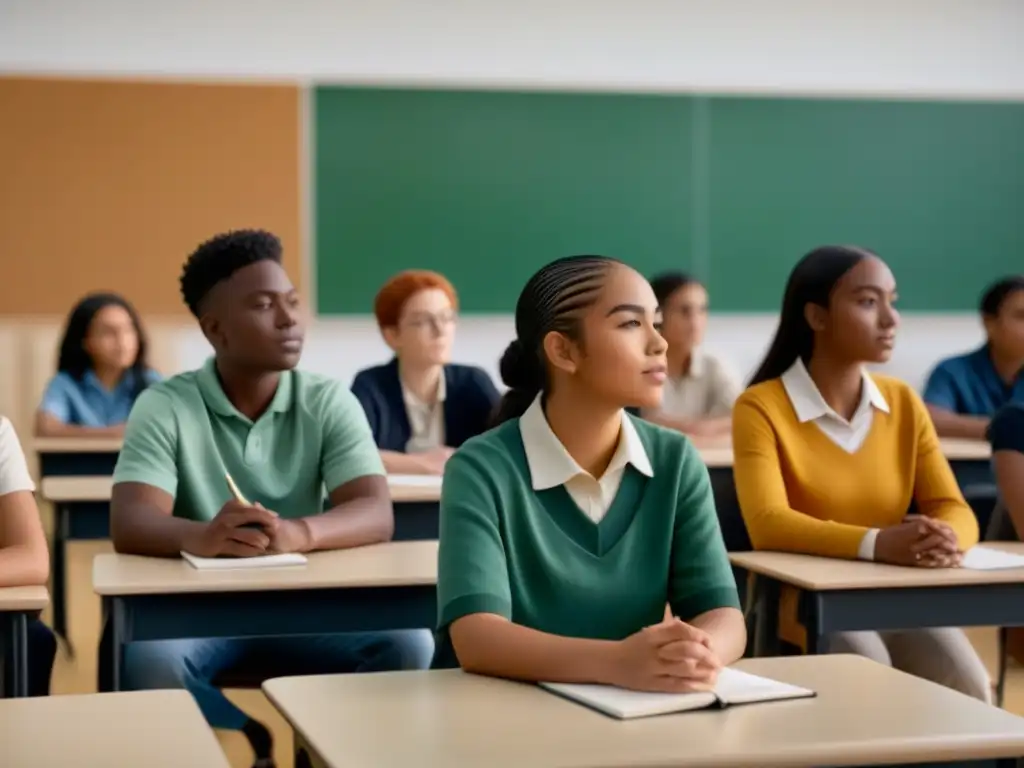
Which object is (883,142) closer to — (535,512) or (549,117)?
(549,117)

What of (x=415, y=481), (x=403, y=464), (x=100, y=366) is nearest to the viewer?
(x=415, y=481)

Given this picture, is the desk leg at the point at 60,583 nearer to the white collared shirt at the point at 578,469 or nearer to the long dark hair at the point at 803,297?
the long dark hair at the point at 803,297

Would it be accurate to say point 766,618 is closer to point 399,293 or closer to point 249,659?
point 249,659

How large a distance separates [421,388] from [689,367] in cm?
145

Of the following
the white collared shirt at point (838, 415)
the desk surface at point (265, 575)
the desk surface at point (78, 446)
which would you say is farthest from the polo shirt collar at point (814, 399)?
the desk surface at point (78, 446)

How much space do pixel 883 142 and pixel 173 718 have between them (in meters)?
6.64

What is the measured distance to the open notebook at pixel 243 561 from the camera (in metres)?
2.75

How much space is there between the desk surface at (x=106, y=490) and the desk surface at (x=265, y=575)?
32.3 inches

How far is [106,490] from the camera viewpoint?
13.7 ft

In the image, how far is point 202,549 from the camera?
2.82m

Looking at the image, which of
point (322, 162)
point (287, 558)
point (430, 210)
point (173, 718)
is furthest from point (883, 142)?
point (173, 718)

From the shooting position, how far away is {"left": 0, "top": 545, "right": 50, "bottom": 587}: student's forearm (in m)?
2.52

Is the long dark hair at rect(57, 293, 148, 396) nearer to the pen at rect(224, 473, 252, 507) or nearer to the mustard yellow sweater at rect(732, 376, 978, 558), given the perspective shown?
the pen at rect(224, 473, 252, 507)

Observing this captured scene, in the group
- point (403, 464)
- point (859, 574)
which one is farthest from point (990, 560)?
point (403, 464)
